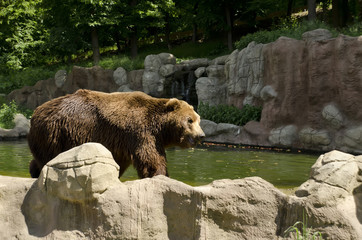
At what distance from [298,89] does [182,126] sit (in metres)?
9.39

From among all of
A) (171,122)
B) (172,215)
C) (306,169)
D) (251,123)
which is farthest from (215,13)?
(172,215)

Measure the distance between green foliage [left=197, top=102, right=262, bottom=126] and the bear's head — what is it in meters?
10.2

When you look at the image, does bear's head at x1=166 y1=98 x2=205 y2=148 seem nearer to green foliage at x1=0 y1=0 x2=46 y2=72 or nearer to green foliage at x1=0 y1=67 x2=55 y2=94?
green foliage at x1=0 y1=67 x2=55 y2=94

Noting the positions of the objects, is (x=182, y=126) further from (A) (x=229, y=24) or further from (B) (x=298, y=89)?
(A) (x=229, y=24)

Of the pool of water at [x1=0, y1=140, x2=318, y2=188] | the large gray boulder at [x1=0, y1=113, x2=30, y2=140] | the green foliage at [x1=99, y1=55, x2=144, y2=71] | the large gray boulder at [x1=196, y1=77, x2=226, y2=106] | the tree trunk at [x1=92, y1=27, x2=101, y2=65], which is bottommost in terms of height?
the pool of water at [x1=0, y1=140, x2=318, y2=188]

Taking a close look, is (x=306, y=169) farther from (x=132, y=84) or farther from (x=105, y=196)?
(x=132, y=84)

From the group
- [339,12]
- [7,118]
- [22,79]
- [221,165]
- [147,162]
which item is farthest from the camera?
[22,79]

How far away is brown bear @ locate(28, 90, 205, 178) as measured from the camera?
18.2 ft

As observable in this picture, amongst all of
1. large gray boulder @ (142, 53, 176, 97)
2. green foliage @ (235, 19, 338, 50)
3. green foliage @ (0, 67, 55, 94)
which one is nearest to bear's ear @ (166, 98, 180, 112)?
green foliage @ (235, 19, 338, 50)

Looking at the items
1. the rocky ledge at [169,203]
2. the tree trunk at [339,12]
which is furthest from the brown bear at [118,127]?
the tree trunk at [339,12]

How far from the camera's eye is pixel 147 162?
5.54m

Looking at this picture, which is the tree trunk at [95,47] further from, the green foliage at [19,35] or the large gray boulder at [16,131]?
the large gray boulder at [16,131]

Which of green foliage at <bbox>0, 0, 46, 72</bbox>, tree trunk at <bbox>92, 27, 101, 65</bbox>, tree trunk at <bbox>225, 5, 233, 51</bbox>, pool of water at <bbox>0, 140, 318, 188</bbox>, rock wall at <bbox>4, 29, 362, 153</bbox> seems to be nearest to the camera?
pool of water at <bbox>0, 140, 318, 188</bbox>

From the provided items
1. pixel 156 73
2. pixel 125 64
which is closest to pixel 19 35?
pixel 125 64
